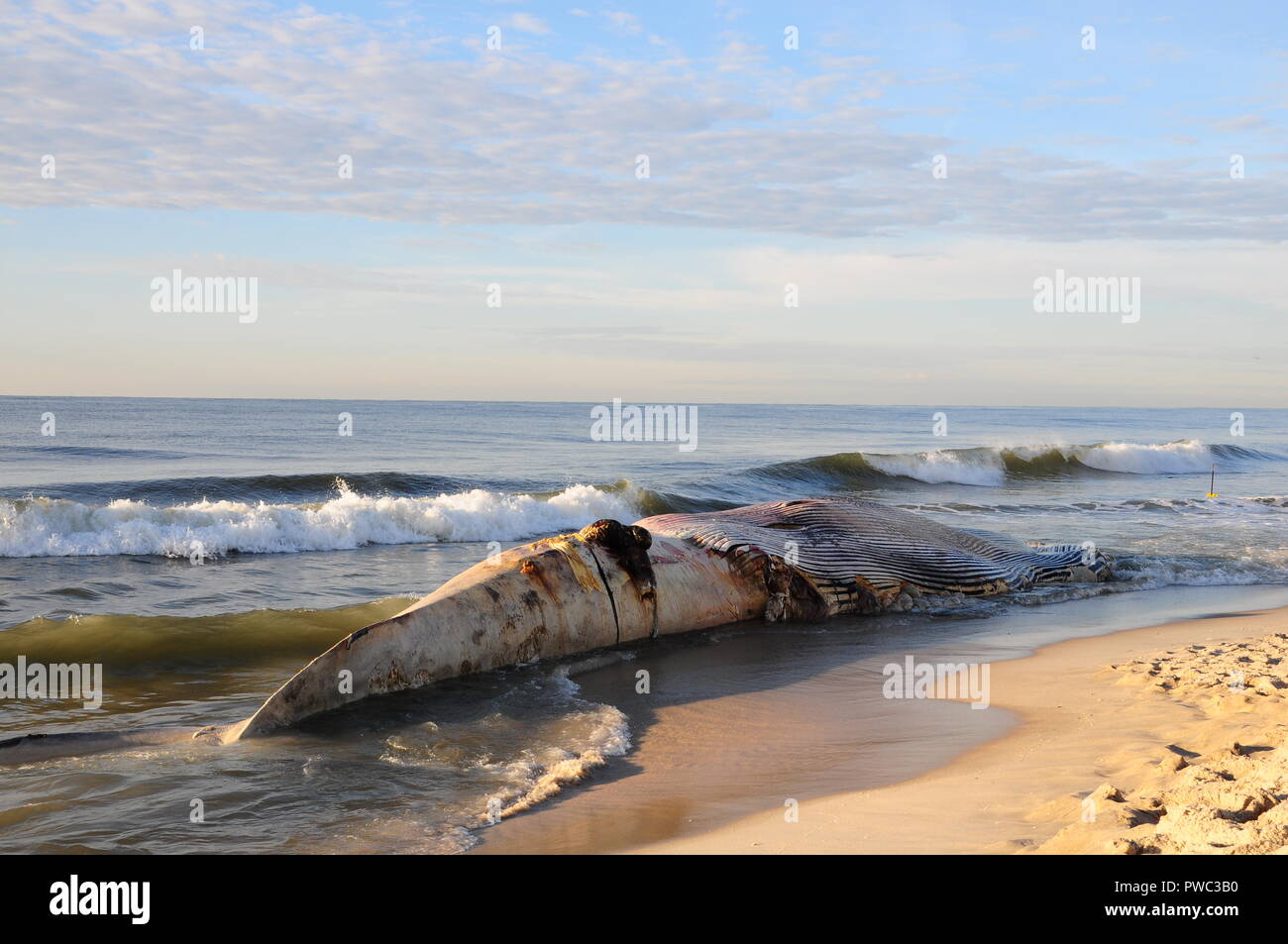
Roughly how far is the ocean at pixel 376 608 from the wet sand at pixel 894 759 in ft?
0.35

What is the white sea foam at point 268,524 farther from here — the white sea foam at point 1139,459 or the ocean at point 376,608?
the white sea foam at point 1139,459

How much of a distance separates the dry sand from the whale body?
218 centimetres

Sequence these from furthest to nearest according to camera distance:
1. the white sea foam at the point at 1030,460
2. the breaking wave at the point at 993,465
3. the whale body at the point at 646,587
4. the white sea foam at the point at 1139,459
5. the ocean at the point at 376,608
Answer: the white sea foam at the point at 1139,459 → the white sea foam at the point at 1030,460 → the breaking wave at the point at 993,465 → the whale body at the point at 646,587 → the ocean at the point at 376,608

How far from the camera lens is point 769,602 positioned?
28.0 feet

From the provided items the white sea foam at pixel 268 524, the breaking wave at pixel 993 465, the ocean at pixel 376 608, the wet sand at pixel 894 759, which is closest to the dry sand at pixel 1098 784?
the wet sand at pixel 894 759

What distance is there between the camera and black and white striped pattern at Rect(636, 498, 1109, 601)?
872 centimetres

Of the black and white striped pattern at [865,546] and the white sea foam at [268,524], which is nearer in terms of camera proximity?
the black and white striped pattern at [865,546]

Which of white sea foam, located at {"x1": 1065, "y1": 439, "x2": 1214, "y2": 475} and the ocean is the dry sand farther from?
white sea foam, located at {"x1": 1065, "y1": 439, "x2": 1214, "y2": 475}

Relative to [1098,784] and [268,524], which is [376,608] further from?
[1098,784]

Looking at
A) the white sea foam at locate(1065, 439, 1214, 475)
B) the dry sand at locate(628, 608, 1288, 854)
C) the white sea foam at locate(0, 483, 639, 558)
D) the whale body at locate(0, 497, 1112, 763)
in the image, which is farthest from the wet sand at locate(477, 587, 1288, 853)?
the white sea foam at locate(1065, 439, 1214, 475)

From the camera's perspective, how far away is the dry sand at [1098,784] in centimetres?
341

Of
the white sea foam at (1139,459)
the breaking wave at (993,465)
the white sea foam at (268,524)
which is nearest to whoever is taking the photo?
the white sea foam at (268,524)

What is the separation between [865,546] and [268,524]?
A: 8544 millimetres
